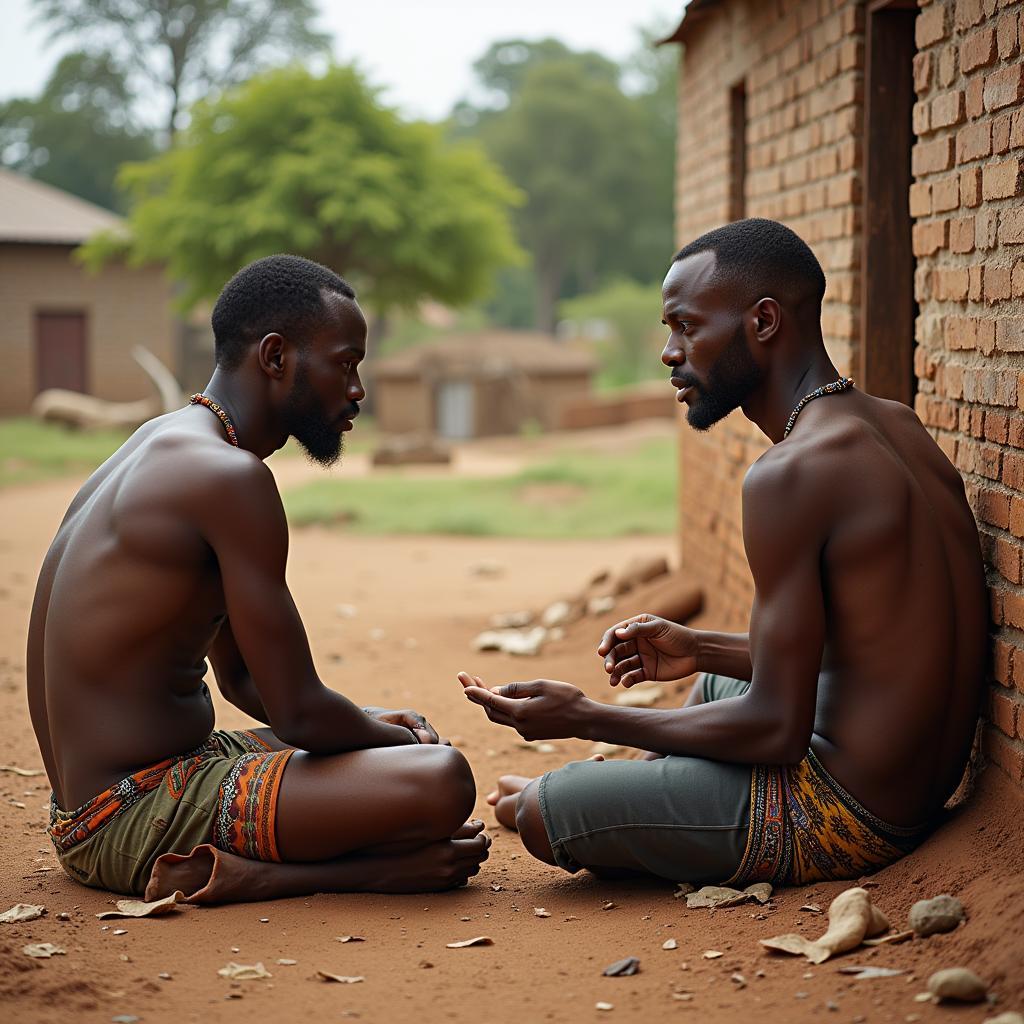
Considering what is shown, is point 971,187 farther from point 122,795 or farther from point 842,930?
point 122,795

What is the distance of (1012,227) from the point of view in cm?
329

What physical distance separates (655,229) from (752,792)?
41440mm

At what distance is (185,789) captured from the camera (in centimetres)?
334

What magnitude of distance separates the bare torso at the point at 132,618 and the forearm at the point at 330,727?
333mm

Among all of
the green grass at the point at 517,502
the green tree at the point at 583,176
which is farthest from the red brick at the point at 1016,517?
Result: the green tree at the point at 583,176

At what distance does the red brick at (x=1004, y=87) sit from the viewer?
10.6ft

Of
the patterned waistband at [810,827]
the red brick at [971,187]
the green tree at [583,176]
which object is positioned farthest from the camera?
the green tree at [583,176]

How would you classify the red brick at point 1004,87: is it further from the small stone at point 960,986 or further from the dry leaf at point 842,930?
the small stone at point 960,986

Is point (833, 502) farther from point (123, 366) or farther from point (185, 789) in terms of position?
point (123, 366)

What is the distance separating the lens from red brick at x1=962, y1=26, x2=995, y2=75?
11.1 feet

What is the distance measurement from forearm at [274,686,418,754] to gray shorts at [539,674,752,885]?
1.57ft

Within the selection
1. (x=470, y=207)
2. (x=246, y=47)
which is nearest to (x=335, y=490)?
(x=470, y=207)

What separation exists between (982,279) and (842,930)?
67.9 inches

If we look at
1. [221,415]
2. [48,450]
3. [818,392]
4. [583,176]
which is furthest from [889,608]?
[583,176]
